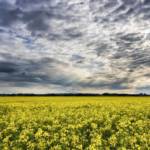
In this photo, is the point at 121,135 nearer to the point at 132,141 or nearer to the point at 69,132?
the point at 132,141

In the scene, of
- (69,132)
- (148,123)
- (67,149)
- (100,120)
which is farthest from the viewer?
(100,120)

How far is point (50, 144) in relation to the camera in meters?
12.0

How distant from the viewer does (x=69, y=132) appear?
14133 millimetres

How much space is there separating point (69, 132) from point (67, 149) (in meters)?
2.82

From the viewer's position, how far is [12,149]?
11828 millimetres

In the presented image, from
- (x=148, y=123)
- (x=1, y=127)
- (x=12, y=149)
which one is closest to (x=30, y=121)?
(x=1, y=127)

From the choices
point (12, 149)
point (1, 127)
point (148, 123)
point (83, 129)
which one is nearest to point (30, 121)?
point (1, 127)

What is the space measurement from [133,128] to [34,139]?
569 centimetres

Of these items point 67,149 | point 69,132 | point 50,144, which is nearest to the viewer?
point 67,149

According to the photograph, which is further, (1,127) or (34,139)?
(1,127)

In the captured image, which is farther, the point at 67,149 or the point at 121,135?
the point at 121,135

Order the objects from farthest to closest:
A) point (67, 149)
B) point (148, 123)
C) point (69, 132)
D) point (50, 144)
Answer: point (148, 123), point (69, 132), point (50, 144), point (67, 149)

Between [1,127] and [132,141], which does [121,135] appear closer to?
[132,141]

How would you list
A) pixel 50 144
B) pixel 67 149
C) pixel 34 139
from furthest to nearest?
1. pixel 34 139
2. pixel 50 144
3. pixel 67 149
